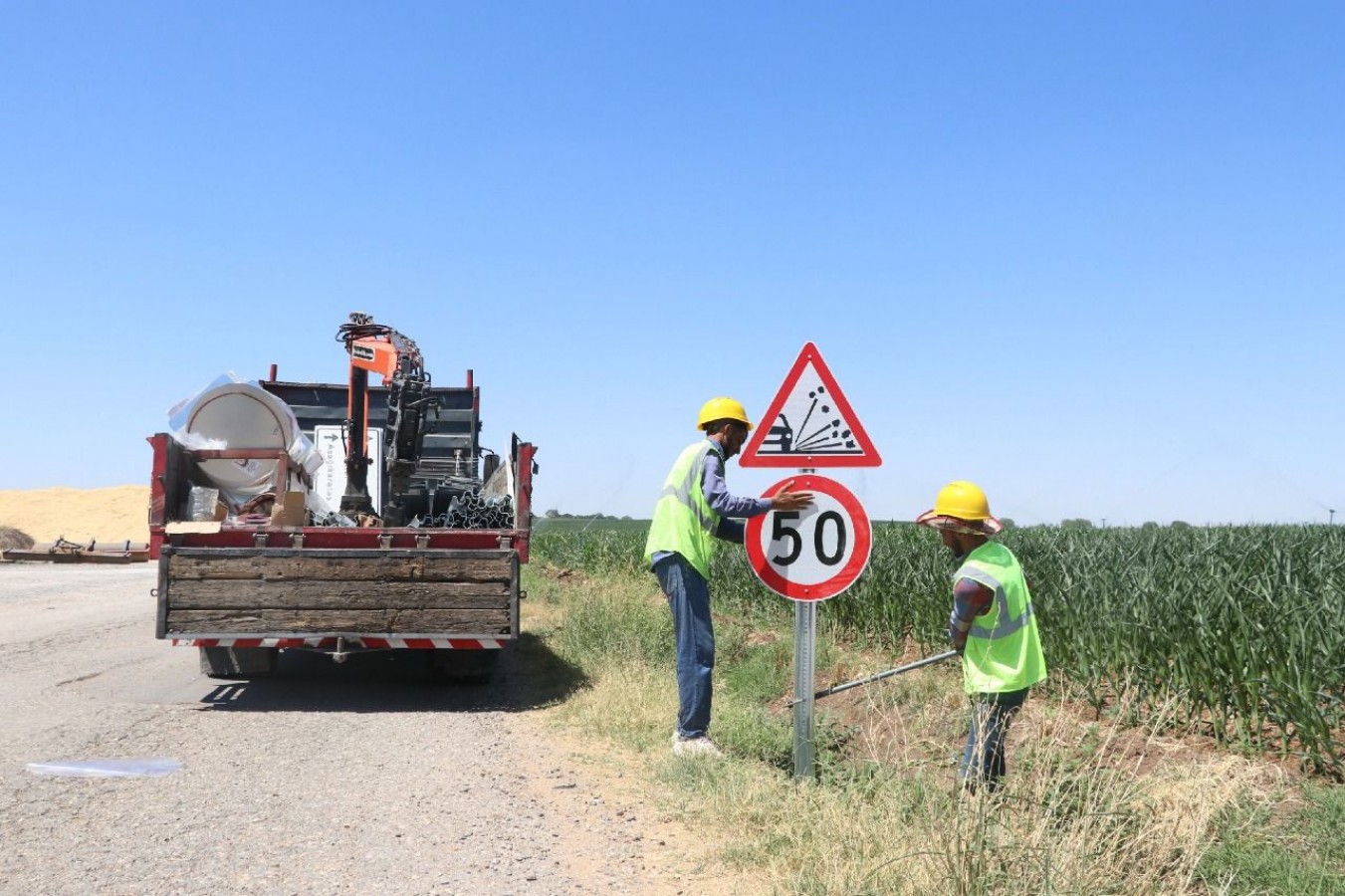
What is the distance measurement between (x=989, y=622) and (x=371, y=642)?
5.28 m

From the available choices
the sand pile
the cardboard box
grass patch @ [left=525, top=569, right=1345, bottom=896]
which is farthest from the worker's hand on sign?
the sand pile

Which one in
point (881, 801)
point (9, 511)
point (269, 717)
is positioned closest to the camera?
point (881, 801)

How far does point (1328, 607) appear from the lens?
596cm

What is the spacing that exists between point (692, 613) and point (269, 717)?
11.5ft

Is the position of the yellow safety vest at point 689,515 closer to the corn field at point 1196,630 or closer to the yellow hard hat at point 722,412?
the yellow hard hat at point 722,412

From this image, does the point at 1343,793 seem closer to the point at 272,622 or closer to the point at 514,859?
the point at 514,859

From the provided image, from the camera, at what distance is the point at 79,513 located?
6356 cm

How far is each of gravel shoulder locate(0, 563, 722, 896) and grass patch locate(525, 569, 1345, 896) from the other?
1.11 feet

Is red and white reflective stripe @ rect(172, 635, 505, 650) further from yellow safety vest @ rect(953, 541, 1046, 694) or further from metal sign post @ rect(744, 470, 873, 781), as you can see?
yellow safety vest @ rect(953, 541, 1046, 694)

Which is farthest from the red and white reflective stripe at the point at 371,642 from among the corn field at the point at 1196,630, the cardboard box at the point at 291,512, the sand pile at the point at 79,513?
the sand pile at the point at 79,513

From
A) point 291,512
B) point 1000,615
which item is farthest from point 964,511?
point 291,512

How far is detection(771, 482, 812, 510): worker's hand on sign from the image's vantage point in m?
5.65

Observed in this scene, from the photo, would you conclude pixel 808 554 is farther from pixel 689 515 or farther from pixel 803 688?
pixel 689 515

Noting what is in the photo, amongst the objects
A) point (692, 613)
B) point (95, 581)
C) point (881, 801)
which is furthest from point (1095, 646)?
point (95, 581)
